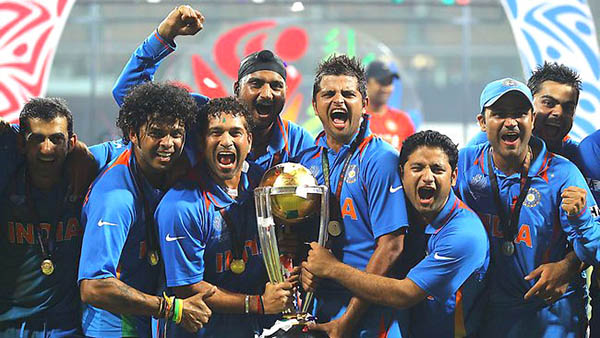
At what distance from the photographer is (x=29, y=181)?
416cm

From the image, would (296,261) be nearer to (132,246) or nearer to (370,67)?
(132,246)

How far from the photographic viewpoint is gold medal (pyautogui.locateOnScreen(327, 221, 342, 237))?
13.0ft

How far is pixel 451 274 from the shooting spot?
3.87 m

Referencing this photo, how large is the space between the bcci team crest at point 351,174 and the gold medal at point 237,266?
62 cm

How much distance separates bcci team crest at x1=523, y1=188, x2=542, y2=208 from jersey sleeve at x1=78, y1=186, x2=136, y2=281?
1842mm

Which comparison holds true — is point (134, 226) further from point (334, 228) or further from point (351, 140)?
point (351, 140)

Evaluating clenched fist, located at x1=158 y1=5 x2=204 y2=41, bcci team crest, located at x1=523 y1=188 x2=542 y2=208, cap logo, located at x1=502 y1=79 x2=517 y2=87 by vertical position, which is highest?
clenched fist, located at x1=158 y1=5 x2=204 y2=41

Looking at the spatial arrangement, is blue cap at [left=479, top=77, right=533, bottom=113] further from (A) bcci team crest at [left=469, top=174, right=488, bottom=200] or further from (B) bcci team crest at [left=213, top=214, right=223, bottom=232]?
(B) bcci team crest at [left=213, top=214, right=223, bottom=232]

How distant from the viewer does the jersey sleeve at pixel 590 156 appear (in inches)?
174

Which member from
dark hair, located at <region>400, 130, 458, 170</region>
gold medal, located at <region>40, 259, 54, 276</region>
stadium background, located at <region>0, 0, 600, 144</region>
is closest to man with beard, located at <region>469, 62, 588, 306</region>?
dark hair, located at <region>400, 130, 458, 170</region>

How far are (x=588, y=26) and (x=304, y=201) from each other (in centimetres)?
419

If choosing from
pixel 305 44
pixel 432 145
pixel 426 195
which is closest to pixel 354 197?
pixel 426 195

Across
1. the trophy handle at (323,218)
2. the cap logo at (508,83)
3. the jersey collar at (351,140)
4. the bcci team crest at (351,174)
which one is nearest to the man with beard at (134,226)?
the trophy handle at (323,218)

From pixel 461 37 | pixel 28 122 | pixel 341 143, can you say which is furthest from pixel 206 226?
pixel 461 37
